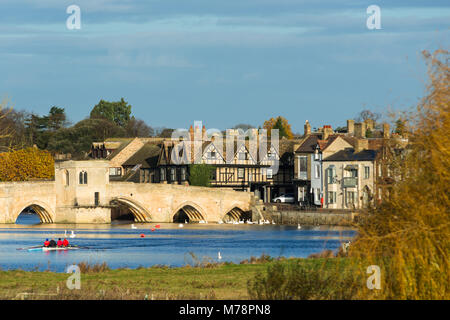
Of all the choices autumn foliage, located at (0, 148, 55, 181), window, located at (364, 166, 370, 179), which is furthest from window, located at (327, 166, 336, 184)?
autumn foliage, located at (0, 148, 55, 181)

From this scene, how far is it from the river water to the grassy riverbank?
8340mm

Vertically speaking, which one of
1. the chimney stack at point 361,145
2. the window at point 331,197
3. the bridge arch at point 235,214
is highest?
the chimney stack at point 361,145

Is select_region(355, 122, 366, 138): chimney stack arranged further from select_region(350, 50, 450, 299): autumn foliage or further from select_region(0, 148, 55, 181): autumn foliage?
select_region(350, 50, 450, 299): autumn foliage

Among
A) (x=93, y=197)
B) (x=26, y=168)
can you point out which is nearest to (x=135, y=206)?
(x=93, y=197)

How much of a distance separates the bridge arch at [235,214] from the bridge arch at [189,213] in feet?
7.27

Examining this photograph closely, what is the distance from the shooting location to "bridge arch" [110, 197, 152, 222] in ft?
259

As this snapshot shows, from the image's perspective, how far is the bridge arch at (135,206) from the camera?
259 ft

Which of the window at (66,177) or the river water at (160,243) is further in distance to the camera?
the window at (66,177)

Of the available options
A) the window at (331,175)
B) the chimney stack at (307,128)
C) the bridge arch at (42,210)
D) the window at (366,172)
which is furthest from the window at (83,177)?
the chimney stack at (307,128)

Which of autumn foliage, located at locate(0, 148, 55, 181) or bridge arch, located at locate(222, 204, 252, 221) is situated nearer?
bridge arch, located at locate(222, 204, 252, 221)

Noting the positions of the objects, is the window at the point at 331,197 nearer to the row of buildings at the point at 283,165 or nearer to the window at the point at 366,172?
the row of buildings at the point at 283,165

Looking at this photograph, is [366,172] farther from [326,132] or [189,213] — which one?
[189,213]

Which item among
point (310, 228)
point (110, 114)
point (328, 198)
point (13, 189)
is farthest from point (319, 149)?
point (110, 114)

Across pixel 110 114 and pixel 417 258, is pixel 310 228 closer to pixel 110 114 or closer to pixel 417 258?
pixel 417 258
